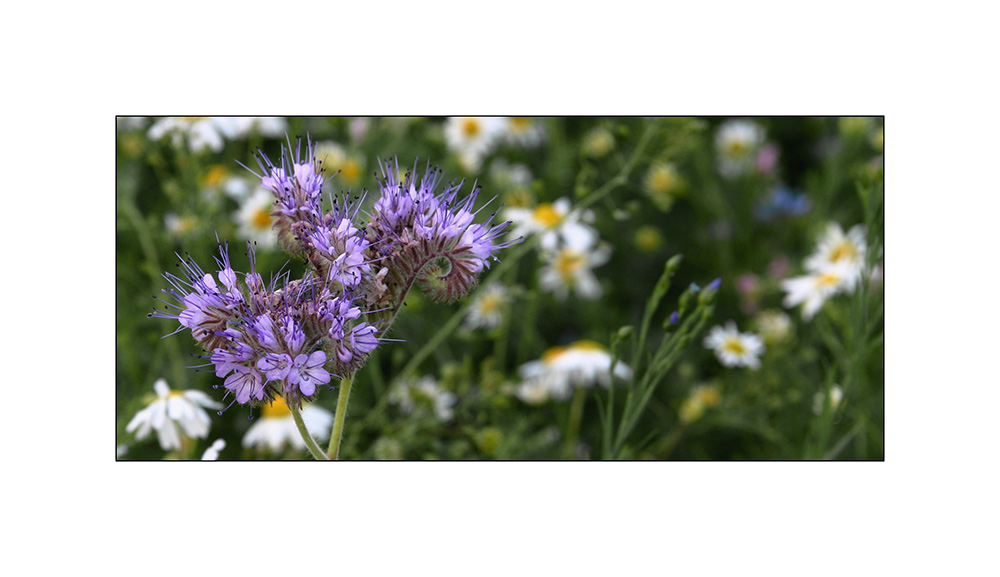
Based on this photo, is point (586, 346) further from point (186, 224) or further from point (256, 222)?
point (186, 224)

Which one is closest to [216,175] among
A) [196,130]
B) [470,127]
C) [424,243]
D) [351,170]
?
[351,170]

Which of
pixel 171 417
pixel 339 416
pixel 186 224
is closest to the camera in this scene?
pixel 339 416

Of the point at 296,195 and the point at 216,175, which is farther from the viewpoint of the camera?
the point at 216,175

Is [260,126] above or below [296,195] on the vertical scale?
above

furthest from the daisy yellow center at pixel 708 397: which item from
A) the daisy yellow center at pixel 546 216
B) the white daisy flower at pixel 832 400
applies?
the daisy yellow center at pixel 546 216

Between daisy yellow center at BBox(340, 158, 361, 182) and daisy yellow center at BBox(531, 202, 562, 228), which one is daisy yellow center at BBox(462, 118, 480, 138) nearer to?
daisy yellow center at BBox(340, 158, 361, 182)

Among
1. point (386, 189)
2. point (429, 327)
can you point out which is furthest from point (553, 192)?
point (386, 189)

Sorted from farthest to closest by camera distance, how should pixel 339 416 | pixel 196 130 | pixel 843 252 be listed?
pixel 843 252
pixel 196 130
pixel 339 416
